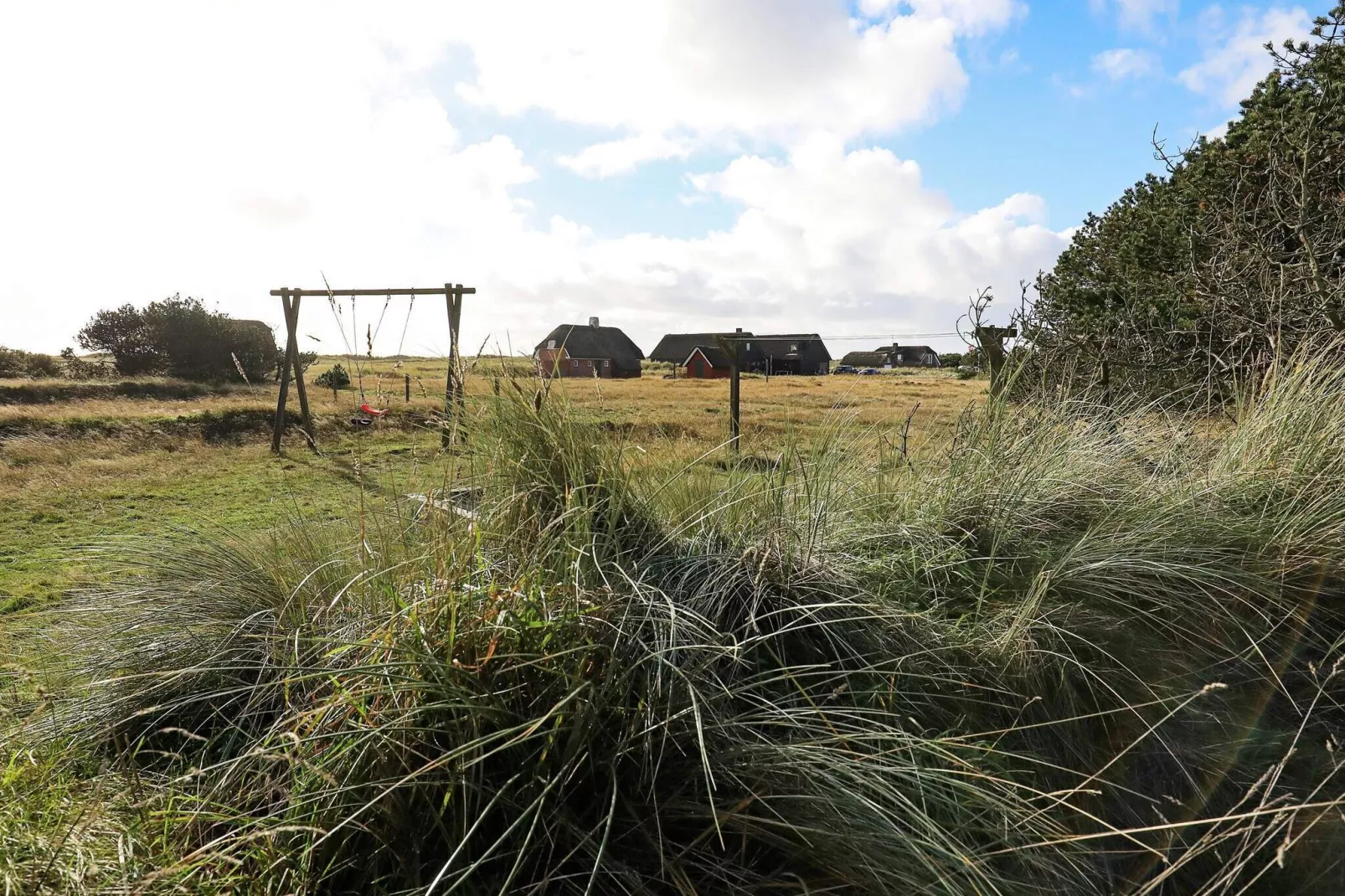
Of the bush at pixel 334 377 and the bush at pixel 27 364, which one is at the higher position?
the bush at pixel 27 364

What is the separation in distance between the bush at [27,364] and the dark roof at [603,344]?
28067mm

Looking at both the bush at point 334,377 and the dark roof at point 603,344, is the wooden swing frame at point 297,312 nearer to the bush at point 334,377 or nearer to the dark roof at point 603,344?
the bush at point 334,377

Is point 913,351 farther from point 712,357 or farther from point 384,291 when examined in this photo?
point 384,291

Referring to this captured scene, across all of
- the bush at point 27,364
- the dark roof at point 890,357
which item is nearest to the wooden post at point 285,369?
the bush at point 27,364

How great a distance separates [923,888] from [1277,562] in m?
2.50

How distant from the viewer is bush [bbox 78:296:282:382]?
2064 cm

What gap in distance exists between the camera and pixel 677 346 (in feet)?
227

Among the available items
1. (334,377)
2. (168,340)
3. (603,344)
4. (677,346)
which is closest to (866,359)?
(677,346)

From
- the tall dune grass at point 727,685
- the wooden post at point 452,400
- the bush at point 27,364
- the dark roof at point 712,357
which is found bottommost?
the tall dune grass at point 727,685

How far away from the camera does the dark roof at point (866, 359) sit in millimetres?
86125

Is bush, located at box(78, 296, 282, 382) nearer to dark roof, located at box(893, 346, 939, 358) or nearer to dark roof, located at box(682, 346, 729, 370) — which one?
dark roof, located at box(682, 346, 729, 370)

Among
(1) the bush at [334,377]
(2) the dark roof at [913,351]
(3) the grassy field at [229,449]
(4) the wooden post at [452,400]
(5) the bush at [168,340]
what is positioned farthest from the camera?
(2) the dark roof at [913,351]

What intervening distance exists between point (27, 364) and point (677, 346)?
5285 cm

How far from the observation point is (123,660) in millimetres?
2539
